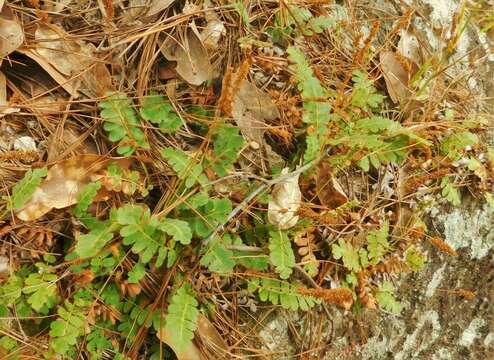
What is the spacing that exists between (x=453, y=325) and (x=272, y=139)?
141cm

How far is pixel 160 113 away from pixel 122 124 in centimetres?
18

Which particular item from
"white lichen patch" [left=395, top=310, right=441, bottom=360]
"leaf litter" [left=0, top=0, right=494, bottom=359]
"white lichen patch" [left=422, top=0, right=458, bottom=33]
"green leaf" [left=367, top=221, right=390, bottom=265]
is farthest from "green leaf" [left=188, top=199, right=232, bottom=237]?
"white lichen patch" [left=422, top=0, right=458, bottom=33]

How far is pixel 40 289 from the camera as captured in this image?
6.56 ft

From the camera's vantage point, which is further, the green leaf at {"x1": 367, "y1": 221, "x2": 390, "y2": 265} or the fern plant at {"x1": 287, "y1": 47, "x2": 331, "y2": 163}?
the green leaf at {"x1": 367, "y1": 221, "x2": 390, "y2": 265}

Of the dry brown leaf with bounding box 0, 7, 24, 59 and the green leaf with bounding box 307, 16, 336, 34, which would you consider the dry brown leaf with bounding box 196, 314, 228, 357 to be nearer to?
the dry brown leaf with bounding box 0, 7, 24, 59

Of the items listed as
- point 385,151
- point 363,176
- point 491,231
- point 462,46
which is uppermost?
point 462,46

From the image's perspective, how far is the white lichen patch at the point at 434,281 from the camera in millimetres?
2703

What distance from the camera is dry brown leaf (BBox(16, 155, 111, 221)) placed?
2.07m

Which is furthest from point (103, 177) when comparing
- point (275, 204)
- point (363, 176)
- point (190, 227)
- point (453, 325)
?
point (453, 325)

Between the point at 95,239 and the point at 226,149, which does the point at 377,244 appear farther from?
the point at 95,239

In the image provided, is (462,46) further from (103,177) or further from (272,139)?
(103,177)

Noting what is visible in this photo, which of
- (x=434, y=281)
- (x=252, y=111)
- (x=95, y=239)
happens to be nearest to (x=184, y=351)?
(x=95, y=239)

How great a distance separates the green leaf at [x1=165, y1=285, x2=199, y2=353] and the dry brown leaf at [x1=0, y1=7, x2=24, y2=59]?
1.24m

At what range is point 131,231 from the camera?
2.03 metres
